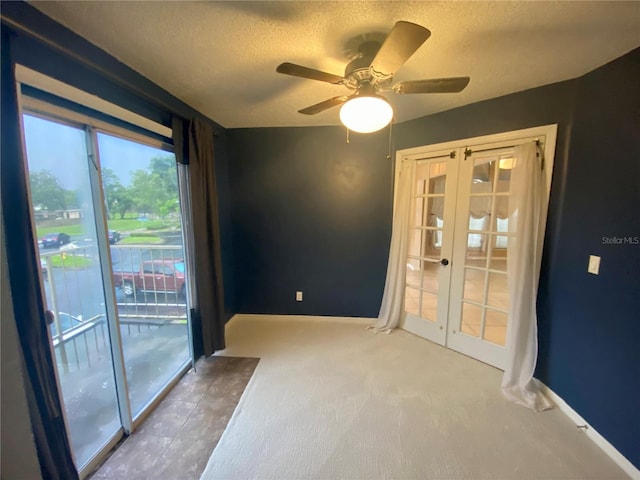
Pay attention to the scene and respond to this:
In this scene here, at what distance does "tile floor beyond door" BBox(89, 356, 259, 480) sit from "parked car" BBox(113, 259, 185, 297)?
2.60 feet

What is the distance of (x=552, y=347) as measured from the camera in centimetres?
208

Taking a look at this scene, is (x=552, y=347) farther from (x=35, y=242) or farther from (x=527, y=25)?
(x=35, y=242)

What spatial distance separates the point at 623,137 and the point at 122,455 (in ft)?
11.5

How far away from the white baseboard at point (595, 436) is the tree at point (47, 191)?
133 inches

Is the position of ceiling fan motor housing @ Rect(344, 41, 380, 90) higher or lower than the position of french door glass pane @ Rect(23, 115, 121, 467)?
higher

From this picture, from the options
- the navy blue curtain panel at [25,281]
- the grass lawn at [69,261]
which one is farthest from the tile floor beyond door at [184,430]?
the grass lawn at [69,261]

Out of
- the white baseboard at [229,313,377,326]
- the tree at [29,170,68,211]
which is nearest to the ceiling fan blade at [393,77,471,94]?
the tree at [29,170,68,211]

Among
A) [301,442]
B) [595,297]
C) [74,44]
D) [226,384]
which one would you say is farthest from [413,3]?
[226,384]

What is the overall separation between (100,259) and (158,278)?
84 centimetres

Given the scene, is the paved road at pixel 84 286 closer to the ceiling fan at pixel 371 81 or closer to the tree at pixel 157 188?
the tree at pixel 157 188

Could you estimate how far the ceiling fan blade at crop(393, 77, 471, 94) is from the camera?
145 centimetres

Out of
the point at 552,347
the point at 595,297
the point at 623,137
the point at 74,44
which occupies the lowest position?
the point at 552,347

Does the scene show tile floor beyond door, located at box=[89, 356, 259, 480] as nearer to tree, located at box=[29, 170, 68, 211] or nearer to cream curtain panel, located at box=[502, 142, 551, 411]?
tree, located at box=[29, 170, 68, 211]

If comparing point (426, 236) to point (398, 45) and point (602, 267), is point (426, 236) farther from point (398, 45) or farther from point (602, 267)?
point (398, 45)
